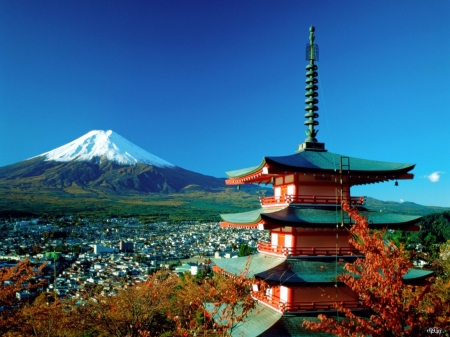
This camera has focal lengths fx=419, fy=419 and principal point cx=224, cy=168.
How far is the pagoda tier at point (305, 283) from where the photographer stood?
12.2 meters

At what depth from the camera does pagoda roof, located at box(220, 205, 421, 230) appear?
1218 centimetres

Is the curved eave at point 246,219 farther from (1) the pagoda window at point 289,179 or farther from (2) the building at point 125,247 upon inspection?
(2) the building at point 125,247

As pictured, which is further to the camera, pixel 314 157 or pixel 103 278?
pixel 103 278

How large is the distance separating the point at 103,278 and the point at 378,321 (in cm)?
4668

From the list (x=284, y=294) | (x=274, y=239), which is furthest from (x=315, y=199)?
(x=284, y=294)

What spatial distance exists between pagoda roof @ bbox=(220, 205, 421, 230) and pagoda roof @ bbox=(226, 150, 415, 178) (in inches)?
51.0

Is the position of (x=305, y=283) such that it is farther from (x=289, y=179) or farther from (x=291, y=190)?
(x=289, y=179)

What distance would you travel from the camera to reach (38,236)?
97.9 meters

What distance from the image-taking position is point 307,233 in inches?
517

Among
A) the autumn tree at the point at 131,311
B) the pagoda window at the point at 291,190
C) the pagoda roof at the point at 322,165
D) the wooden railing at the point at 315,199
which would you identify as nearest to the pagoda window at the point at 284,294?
the wooden railing at the point at 315,199

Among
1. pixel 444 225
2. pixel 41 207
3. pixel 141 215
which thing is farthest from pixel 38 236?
pixel 444 225

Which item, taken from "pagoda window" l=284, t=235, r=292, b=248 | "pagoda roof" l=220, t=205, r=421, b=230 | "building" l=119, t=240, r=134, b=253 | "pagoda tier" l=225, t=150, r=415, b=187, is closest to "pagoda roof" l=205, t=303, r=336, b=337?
"pagoda window" l=284, t=235, r=292, b=248

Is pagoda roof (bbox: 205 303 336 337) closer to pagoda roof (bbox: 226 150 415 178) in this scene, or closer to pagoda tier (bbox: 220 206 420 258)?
pagoda tier (bbox: 220 206 420 258)

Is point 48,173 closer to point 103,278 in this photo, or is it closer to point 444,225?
point 103,278
